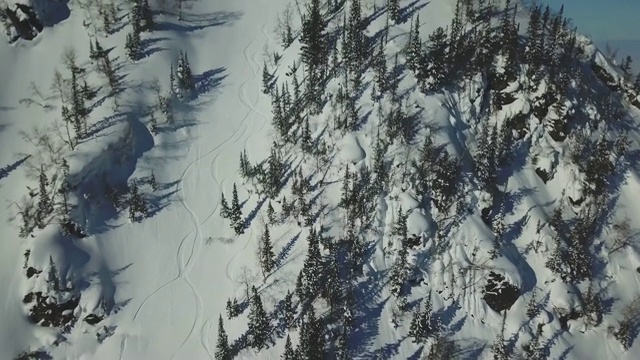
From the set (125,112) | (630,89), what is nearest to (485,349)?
(630,89)

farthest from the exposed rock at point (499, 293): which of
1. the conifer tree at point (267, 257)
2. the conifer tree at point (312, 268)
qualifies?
the conifer tree at point (267, 257)

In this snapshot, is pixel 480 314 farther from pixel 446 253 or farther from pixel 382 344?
pixel 382 344

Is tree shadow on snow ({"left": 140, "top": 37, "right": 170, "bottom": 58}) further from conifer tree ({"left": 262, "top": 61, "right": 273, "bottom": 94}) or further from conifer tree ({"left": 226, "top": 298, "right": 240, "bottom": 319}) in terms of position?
conifer tree ({"left": 226, "top": 298, "right": 240, "bottom": 319})

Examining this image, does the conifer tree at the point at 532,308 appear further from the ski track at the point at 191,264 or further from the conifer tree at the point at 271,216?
the ski track at the point at 191,264

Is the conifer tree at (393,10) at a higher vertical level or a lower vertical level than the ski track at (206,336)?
higher

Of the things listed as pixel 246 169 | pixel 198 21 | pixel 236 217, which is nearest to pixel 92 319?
pixel 236 217

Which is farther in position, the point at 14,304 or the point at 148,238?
the point at 148,238
